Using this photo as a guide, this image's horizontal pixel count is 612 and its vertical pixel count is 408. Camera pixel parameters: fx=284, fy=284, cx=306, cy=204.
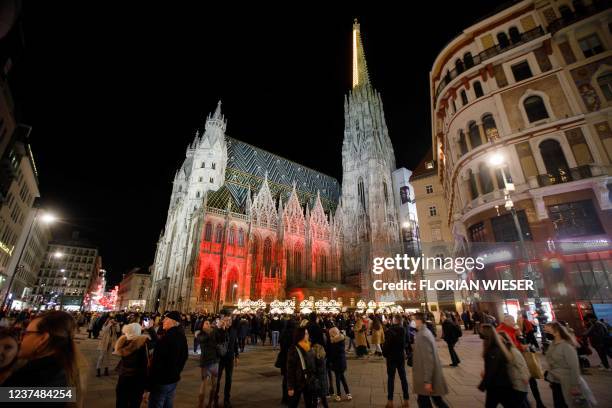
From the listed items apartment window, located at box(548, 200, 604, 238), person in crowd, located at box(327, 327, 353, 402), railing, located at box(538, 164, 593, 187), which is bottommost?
person in crowd, located at box(327, 327, 353, 402)

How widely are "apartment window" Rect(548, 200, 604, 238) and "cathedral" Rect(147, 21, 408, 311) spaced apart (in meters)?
35.3

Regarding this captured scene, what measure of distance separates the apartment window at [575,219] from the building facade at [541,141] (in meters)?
0.04

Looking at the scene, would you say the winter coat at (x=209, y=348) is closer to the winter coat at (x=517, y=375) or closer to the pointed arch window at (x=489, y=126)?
the winter coat at (x=517, y=375)

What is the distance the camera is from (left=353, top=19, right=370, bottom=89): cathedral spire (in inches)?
2759

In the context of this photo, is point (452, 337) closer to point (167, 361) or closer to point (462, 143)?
point (167, 361)

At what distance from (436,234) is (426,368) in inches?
1283

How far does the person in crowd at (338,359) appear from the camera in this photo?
690cm

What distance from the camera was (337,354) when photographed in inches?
277

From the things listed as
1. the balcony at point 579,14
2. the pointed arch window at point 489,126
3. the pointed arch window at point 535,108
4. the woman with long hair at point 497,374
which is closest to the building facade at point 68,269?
the pointed arch window at point 489,126

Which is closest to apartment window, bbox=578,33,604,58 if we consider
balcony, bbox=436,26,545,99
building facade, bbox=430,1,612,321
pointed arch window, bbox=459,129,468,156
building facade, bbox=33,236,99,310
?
building facade, bbox=430,1,612,321

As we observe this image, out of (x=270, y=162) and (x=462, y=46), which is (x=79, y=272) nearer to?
(x=270, y=162)

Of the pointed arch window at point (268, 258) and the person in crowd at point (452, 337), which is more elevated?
the pointed arch window at point (268, 258)

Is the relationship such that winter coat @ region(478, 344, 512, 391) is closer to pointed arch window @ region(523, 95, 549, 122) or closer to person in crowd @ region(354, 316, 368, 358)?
person in crowd @ region(354, 316, 368, 358)

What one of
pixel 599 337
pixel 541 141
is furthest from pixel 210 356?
pixel 541 141
